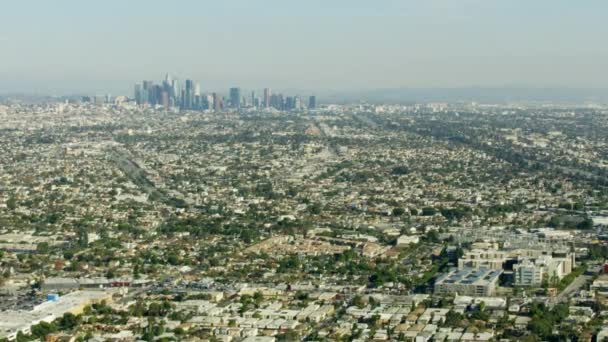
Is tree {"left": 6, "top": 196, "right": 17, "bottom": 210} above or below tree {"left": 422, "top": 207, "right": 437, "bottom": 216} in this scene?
below

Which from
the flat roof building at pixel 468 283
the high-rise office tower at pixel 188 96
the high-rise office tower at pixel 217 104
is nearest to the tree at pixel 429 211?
the flat roof building at pixel 468 283

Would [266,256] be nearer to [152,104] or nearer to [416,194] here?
[416,194]

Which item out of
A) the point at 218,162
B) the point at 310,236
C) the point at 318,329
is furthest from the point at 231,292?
the point at 218,162

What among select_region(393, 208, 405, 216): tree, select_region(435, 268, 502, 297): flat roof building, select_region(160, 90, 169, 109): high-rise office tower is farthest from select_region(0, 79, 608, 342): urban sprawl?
select_region(160, 90, 169, 109): high-rise office tower

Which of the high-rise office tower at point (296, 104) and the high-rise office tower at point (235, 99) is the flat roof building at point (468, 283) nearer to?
the high-rise office tower at point (296, 104)

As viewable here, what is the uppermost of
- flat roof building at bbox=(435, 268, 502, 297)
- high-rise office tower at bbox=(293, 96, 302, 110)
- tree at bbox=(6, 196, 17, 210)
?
flat roof building at bbox=(435, 268, 502, 297)

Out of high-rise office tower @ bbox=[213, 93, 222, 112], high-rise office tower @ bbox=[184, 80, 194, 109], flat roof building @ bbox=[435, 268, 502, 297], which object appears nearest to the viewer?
flat roof building @ bbox=[435, 268, 502, 297]

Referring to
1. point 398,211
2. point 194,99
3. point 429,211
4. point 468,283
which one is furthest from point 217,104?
point 468,283

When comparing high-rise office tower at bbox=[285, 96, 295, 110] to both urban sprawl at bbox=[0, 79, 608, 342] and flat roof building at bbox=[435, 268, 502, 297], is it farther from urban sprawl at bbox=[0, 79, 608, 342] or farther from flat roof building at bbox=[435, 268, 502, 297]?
flat roof building at bbox=[435, 268, 502, 297]
